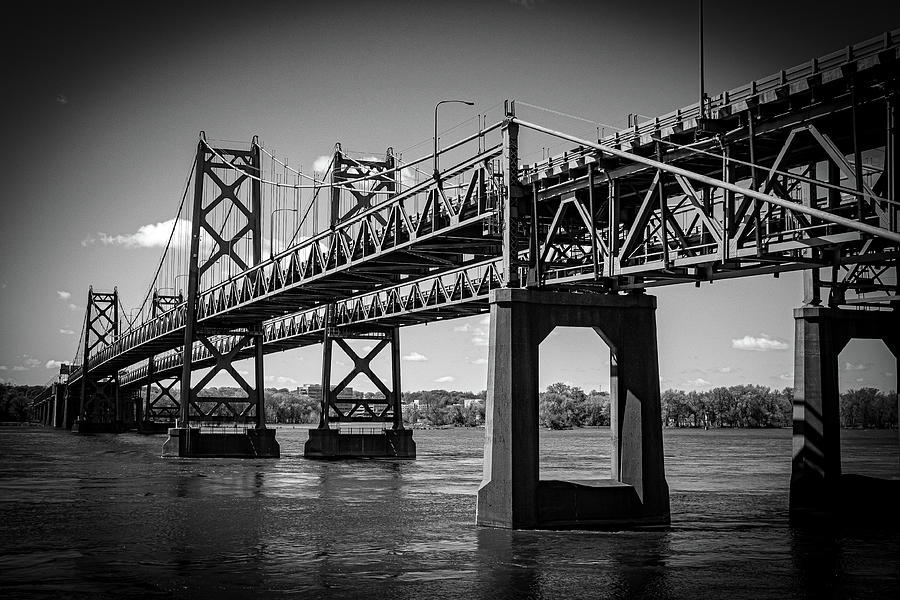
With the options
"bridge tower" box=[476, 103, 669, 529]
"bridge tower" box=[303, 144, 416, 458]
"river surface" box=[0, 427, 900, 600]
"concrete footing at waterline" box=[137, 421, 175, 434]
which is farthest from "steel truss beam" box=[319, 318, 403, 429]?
"concrete footing at waterline" box=[137, 421, 175, 434]

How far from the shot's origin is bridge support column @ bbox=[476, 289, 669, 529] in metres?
29.5

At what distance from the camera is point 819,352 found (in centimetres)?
3619

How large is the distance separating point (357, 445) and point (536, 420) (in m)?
50.4

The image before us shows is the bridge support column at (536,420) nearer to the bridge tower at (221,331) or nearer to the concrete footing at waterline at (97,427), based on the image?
the bridge tower at (221,331)

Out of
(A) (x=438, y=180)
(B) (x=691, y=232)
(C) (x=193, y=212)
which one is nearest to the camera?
(B) (x=691, y=232)

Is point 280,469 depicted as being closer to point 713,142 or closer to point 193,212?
point 193,212

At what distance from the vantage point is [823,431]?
3591 cm

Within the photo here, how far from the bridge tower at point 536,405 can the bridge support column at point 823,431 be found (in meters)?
7.57

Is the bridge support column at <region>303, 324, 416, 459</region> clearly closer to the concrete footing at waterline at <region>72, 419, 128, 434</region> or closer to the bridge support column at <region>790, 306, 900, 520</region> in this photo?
the bridge support column at <region>790, 306, 900, 520</region>

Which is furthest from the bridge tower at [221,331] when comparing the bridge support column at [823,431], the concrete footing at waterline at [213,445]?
the bridge support column at [823,431]

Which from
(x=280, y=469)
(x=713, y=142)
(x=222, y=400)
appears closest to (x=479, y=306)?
(x=280, y=469)

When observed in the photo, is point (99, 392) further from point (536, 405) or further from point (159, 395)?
point (536, 405)

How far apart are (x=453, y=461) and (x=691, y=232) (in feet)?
178

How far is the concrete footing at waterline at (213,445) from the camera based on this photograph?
247 ft
